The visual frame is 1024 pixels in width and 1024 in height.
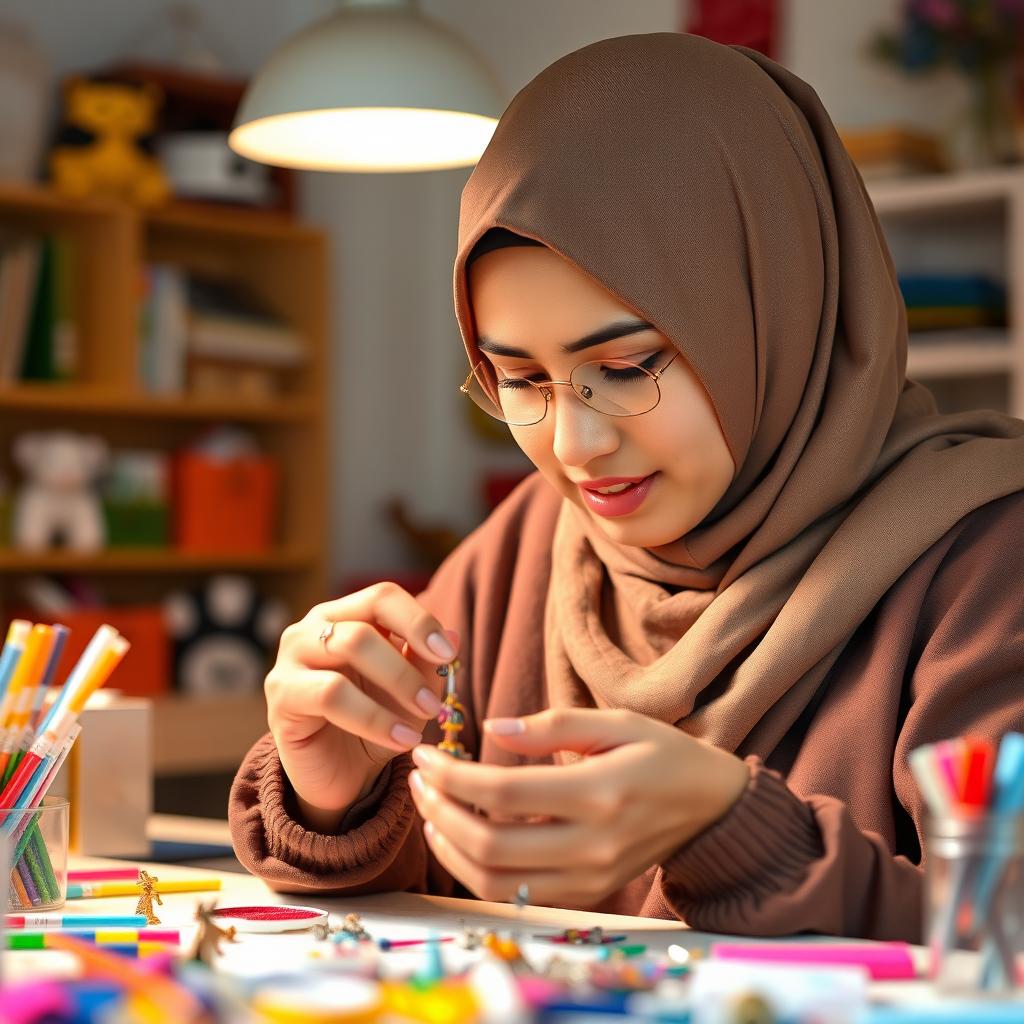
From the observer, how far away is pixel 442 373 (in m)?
4.16

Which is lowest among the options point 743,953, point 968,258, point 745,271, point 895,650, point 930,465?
point 743,953

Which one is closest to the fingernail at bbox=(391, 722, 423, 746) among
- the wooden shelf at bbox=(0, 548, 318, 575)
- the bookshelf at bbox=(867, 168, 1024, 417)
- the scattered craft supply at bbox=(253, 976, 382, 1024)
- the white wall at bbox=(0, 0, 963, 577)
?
the scattered craft supply at bbox=(253, 976, 382, 1024)

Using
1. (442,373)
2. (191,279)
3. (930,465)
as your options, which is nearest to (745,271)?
(930,465)

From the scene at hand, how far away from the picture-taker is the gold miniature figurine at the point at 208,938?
0.77 m

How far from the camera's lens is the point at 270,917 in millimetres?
987

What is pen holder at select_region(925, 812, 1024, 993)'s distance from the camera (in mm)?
698

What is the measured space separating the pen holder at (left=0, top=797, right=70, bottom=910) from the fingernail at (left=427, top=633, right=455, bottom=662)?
0.27 meters

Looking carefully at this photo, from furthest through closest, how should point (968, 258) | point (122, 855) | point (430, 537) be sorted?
point (430, 537) → point (968, 258) → point (122, 855)

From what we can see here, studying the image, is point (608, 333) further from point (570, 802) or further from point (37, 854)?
point (37, 854)

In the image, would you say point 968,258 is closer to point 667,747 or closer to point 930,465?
point 930,465

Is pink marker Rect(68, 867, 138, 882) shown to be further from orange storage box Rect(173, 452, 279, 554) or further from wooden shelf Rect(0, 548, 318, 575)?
orange storage box Rect(173, 452, 279, 554)

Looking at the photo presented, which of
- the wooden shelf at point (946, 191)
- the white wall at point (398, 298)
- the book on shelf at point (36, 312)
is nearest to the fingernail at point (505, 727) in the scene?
the wooden shelf at point (946, 191)

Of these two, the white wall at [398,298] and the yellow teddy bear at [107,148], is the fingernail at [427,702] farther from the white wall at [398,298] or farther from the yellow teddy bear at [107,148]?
the white wall at [398,298]

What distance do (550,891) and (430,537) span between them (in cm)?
309
